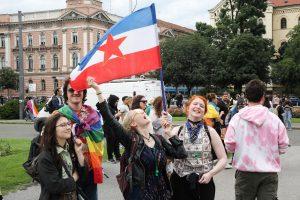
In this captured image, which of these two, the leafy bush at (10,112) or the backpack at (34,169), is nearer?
the backpack at (34,169)

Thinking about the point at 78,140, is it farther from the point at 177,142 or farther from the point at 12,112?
the point at 12,112

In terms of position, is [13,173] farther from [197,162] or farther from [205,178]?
[205,178]

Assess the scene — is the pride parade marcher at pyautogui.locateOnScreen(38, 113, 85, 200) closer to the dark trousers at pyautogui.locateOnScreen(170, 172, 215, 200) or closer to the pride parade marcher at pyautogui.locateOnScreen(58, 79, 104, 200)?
the pride parade marcher at pyautogui.locateOnScreen(58, 79, 104, 200)

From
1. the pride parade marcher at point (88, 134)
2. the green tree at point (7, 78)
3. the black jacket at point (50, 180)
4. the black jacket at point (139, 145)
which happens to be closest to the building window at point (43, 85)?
the green tree at point (7, 78)

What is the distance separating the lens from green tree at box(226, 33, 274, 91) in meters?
56.4

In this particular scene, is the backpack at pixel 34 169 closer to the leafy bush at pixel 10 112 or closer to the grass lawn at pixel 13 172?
the grass lawn at pixel 13 172

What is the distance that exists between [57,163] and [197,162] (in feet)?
4.73

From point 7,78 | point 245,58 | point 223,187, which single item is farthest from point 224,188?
point 7,78

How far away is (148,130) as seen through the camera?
17.4 feet

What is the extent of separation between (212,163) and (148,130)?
0.76 m

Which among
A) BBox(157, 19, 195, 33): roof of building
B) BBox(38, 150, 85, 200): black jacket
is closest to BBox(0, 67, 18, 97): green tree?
BBox(157, 19, 195, 33): roof of building

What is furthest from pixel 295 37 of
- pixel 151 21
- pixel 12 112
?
pixel 151 21

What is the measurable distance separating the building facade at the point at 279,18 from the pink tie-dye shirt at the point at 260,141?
8762 cm

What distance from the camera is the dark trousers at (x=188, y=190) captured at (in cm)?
543
